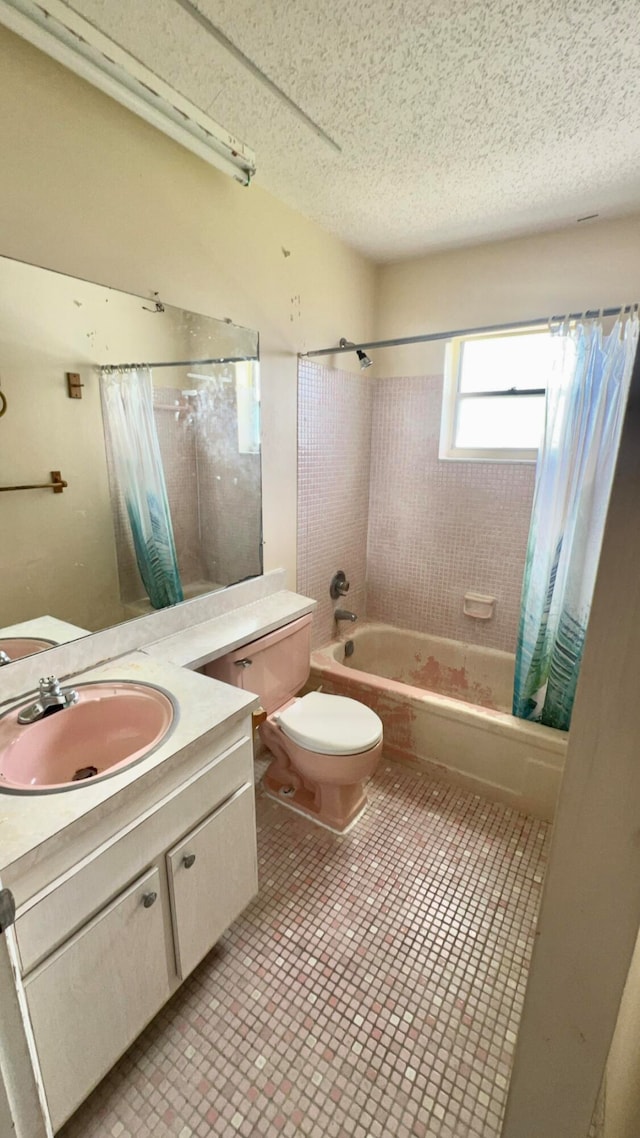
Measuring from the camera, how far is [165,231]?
145 centimetres

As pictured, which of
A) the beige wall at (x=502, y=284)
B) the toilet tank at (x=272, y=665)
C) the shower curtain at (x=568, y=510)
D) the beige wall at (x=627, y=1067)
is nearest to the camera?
the beige wall at (x=627, y=1067)

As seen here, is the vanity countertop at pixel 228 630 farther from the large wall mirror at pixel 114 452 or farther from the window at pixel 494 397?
the window at pixel 494 397

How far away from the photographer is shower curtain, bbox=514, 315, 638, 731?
1.79m

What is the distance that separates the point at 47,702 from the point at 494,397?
2.42m

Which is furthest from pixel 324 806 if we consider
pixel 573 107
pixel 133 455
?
pixel 573 107

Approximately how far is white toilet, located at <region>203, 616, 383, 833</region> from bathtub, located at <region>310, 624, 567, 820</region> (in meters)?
0.33

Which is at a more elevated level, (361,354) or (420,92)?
(420,92)

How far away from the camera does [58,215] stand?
1.19m

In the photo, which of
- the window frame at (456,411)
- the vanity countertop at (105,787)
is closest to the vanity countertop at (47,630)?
the vanity countertop at (105,787)

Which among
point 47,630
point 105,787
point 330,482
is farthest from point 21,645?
point 330,482

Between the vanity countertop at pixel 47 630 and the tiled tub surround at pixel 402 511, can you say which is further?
the tiled tub surround at pixel 402 511

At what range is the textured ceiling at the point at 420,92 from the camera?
1.06m

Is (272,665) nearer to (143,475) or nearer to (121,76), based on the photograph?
(143,475)

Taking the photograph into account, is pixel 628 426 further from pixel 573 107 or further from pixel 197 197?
pixel 197 197
